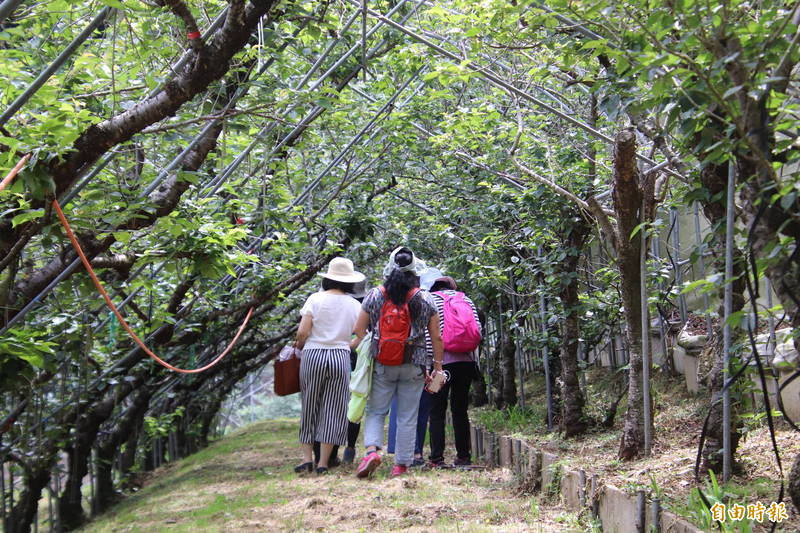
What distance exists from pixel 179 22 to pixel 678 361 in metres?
4.93

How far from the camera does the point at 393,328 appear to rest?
5.90m

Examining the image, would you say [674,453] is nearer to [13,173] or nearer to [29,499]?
[13,173]

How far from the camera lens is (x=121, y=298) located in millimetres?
7512

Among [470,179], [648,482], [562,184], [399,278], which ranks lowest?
[648,482]

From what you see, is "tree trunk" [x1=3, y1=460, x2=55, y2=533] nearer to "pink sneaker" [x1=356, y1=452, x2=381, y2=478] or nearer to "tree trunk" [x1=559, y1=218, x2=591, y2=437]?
"pink sneaker" [x1=356, y1=452, x2=381, y2=478]

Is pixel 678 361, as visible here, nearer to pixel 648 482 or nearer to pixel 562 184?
pixel 562 184

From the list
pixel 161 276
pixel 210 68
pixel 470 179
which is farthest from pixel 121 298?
pixel 210 68

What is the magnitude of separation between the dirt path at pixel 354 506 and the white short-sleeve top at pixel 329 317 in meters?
1.03

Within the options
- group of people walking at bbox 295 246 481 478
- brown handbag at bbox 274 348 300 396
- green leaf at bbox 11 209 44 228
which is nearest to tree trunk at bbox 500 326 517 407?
group of people walking at bbox 295 246 481 478

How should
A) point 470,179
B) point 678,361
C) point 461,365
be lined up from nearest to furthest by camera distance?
point 461,365
point 678,361
point 470,179

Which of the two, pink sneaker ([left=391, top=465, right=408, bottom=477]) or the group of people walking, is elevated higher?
the group of people walking

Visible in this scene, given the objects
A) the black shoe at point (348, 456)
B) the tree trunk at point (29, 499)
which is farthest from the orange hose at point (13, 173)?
the tree trunk at point (29, 499)

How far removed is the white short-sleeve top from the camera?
6594 mm

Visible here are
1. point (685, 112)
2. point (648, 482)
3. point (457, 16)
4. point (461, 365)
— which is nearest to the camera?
point (685, 112)
